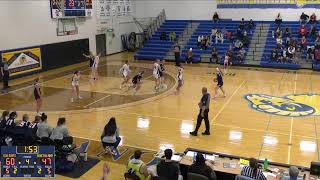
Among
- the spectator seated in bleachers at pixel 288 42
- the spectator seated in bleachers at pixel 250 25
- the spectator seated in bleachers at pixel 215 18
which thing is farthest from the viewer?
the spectator seated in bleachers at pixel 215 18

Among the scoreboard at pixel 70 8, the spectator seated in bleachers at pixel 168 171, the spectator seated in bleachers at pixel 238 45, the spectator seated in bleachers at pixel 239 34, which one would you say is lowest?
the spectator seated in bleachers at pixel 168 171

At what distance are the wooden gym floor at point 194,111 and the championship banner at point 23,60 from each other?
2.42 feet

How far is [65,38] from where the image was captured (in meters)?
26.4

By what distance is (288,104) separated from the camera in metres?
16.1

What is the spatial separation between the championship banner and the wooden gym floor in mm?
739

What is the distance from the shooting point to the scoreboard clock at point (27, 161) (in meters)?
7.23

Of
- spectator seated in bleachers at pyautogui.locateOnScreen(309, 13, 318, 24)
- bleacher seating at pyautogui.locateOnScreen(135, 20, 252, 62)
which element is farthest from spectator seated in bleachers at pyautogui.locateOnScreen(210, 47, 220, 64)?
spectator seated in bleachers at pyautogui.locateOnScreen(309, 13, 318, 24)

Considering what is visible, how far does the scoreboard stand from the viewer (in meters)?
25.0

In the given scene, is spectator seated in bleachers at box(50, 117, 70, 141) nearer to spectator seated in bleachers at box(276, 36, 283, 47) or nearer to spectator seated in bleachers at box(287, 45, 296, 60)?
spectator seated in bleachers at box(287, 45, 296, 60)

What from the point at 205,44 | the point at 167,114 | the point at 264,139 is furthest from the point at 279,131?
the point at 205,44

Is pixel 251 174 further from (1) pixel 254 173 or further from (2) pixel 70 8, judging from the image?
(2) pixel 70 8

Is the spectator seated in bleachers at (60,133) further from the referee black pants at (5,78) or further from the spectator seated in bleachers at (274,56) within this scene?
the spectator seated in bleachers at (274,56)

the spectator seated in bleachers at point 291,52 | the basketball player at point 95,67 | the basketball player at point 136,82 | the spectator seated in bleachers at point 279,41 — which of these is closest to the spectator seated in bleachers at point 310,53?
the spectator seated in bleachers at point 291,52

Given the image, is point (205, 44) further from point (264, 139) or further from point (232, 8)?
point (264, 139)
